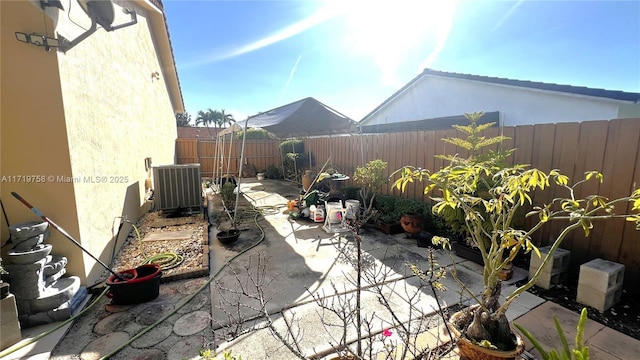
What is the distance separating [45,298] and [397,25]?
234 inches

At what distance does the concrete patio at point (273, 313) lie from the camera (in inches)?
76.2

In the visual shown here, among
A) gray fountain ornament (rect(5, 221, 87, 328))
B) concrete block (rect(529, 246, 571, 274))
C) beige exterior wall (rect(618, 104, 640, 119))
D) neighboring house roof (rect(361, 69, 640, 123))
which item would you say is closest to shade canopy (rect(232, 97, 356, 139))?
gray fountain ornament (rect(5, 221, 87, 328))

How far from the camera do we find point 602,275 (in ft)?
7.77

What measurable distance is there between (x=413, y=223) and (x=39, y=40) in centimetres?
497

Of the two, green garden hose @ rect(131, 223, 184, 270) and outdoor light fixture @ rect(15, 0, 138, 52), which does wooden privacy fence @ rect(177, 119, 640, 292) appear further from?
outdoor light fixture @ rect(15, 0, 138, 52)

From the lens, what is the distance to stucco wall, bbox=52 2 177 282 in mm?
2738

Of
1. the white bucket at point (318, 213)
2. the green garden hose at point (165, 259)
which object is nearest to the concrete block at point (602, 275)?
the white bucket at point (318, 213)

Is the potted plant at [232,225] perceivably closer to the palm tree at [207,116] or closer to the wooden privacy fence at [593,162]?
the wooden privacy fence at [593,162]

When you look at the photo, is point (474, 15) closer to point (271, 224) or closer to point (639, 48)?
point (639, 48)

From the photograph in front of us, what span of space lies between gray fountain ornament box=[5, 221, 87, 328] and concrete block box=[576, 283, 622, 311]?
4.82 metres

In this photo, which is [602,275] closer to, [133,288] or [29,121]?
[133,288]

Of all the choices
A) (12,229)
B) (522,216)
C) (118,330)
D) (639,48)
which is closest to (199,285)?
(118,330)

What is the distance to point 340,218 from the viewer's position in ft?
16.3

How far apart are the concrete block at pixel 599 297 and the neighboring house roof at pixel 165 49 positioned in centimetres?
847
